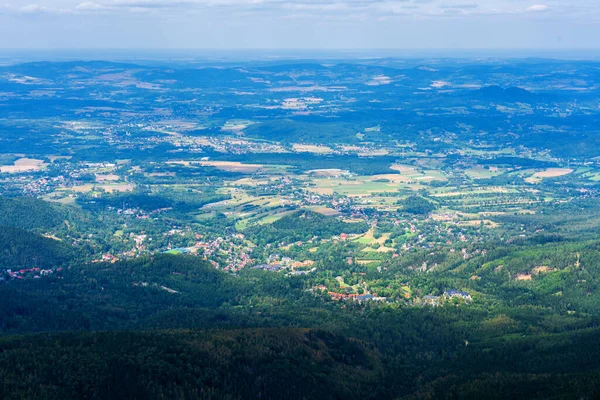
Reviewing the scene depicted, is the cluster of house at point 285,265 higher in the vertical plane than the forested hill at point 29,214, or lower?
lower

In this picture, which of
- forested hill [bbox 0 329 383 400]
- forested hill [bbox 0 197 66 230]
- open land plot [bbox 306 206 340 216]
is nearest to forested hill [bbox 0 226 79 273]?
forested hill [bbox 0 197 66 230]

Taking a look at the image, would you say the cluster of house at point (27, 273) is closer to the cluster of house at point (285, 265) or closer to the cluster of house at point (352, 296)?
the cluster of house at point (285, 265)

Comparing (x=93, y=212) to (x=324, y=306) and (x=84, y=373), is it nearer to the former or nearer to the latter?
(x=324, y=306)

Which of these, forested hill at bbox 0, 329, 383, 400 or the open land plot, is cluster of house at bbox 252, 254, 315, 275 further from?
forested hill at bbox 0, 329, 383, 400

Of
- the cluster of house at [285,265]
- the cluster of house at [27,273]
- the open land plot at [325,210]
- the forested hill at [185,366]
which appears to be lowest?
the open land plot at [325,210]

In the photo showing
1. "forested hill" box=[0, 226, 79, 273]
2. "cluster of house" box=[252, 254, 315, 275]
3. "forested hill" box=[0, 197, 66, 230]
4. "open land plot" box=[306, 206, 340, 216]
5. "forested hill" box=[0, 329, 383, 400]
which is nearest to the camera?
"forested hill" box=[0, 329, 383, 400]

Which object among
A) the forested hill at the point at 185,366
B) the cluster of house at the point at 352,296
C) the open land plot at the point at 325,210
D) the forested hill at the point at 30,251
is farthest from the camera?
the open land plot at the point at 325,210

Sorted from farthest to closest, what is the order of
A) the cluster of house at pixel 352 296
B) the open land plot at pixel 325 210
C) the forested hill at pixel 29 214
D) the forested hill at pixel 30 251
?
the open land plot at pixel 325 210 → the forested hill at pixel 29 214 → the forested hill at pixel 30 251 → the cluster of house at pixel 352 296

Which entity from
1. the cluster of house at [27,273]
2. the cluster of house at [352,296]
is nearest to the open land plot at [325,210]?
the cluster of house at [352,296]

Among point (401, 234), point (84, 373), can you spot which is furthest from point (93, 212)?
point (84, 373)

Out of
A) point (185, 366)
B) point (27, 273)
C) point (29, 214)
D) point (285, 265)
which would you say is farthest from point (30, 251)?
point (185, 366)

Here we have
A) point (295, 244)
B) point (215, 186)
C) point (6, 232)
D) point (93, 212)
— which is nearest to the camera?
point (6, 232)
